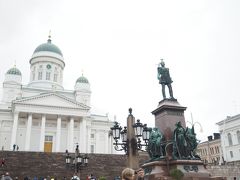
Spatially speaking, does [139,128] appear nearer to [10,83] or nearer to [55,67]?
[10,83]

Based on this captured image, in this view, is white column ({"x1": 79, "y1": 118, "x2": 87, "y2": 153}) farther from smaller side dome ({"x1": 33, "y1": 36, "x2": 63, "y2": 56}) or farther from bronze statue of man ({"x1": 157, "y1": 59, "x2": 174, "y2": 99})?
bronze statue of man ({"x1": 157, "y1": 59, "x2": 174, "y2": 99})

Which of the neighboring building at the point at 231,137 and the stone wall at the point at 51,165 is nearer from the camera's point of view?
the stone wall at the point at 51,165

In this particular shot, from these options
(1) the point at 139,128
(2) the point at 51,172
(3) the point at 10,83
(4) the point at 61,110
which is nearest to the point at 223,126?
(4) the point at 61,110

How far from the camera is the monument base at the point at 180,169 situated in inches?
398

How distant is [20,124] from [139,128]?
4317cm

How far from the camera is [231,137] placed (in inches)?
2002

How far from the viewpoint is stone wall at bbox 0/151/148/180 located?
1033 inches

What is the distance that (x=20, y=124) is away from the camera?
1948 inches

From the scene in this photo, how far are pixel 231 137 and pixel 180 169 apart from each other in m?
45.1

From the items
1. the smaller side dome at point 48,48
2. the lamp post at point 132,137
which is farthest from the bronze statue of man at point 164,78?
the smaller side dome at point 48,48

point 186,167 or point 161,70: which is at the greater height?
point 161,70

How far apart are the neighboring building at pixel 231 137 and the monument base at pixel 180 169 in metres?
42.4

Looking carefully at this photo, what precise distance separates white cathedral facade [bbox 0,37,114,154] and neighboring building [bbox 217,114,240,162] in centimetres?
2218

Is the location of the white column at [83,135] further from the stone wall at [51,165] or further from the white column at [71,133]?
the stone wall at [51,165]
